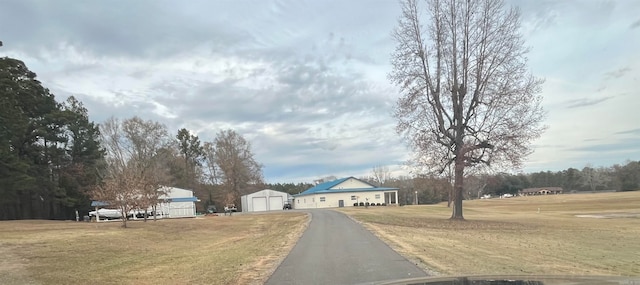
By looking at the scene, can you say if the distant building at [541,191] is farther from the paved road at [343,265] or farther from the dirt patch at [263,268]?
the dirt patch at [263,268]

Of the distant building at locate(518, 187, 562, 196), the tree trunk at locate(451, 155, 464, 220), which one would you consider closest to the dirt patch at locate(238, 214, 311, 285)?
the tree trunk at locate(451, 155, 464, 220)

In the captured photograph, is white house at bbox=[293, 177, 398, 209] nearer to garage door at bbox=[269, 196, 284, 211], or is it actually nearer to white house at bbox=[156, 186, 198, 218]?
garage door at bbox=[269, 196, 284, 211]

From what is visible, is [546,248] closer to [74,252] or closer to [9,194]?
[74,252]

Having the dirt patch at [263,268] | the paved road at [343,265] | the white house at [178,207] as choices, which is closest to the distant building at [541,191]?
the white house at [178,207]

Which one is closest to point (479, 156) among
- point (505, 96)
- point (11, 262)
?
point (505, 96)

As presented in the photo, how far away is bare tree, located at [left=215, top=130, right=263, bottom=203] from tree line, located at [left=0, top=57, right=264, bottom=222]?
20cm

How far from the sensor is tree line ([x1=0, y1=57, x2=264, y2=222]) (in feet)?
133

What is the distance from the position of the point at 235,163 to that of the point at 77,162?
36.9m

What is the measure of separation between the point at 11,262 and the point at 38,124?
44220mm

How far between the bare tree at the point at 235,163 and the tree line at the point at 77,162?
196mm

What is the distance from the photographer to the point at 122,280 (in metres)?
12.7

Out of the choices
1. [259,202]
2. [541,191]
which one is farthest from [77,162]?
[541,191]

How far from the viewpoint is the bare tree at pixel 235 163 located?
9506 cm

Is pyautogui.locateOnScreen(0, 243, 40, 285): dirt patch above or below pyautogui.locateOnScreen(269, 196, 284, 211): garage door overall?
above
